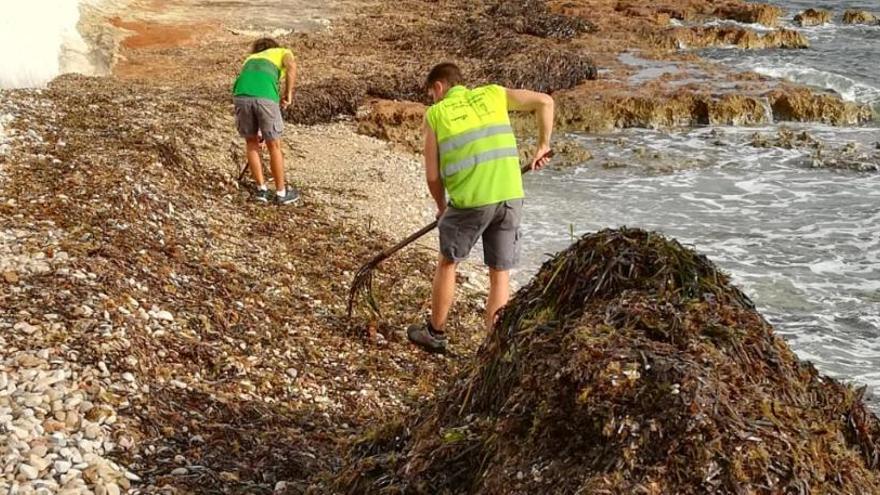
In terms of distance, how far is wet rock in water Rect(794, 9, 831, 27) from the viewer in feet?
89.9

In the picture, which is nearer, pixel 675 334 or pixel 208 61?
pixel 675 334

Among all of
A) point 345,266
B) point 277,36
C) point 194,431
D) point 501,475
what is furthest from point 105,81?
point 501,475

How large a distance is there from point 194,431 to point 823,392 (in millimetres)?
3102

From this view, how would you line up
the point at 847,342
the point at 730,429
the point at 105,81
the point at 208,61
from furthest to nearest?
the point at 208,61
the point at 105,81
the point at 847,342
the point at 730,429

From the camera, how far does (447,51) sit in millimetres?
20828

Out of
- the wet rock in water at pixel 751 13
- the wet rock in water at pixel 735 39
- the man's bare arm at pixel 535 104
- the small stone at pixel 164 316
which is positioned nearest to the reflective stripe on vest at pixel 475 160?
the man's bare arm at pixel 535 104

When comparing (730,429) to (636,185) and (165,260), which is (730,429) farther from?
(636,185)

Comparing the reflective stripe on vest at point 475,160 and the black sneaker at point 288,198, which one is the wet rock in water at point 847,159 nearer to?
the black sneaker at point 288,198

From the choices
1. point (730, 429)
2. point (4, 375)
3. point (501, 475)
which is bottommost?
point (4, 375)

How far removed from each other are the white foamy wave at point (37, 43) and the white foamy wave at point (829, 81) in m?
15.2

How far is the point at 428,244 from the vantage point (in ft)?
31.0

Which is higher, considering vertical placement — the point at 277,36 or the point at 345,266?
the point at 277,36

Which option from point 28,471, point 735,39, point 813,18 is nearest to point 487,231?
point 28,471

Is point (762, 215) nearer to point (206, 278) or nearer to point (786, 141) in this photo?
point (786, 141)
